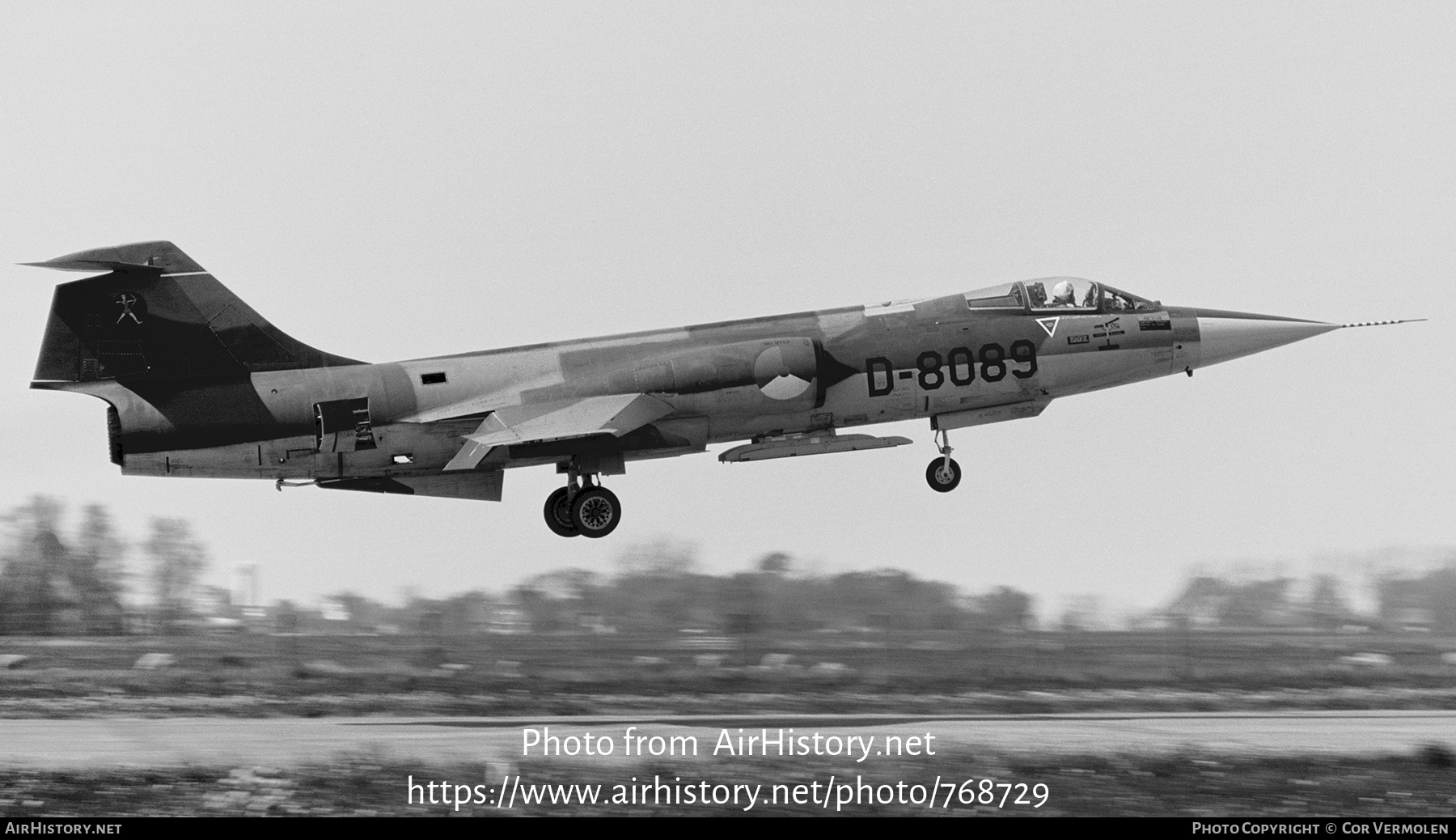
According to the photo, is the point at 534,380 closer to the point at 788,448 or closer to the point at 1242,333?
the point at 788,448

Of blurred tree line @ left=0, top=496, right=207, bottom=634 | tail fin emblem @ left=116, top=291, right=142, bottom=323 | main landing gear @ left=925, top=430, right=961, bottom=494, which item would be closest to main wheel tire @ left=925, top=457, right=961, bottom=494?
main landing gear @ left=925, top=430, right=961, bottom=494

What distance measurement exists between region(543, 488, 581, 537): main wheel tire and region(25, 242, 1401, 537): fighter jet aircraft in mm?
27

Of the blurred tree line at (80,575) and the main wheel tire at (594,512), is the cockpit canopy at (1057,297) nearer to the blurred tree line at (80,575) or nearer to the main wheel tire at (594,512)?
the main wheel tire at (594,512)

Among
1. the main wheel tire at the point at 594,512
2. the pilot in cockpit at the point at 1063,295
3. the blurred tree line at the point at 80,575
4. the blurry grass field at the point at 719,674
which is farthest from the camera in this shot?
the blurred tree line at the point at 80,575

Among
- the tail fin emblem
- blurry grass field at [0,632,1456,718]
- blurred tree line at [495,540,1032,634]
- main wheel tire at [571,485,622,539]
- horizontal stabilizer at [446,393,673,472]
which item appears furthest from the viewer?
blurred tree line at [495,540,1032,634]

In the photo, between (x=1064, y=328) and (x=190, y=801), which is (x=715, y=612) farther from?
(x=190, y=801)

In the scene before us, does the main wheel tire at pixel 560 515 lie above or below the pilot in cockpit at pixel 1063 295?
below

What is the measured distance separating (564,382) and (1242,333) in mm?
10551

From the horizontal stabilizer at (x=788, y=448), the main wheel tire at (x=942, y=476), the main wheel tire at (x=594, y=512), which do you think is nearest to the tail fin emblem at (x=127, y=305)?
the main wheel tire at (x=594, y=512)

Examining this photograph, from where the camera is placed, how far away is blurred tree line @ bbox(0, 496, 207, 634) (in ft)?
147

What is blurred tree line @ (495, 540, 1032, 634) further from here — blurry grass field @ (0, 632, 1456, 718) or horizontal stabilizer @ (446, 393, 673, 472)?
horizontal stabilizer @ (446, 393, 673, 472)

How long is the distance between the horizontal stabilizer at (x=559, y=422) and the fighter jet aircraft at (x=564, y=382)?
0.04 metres

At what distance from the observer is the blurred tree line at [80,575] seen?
4469 centimetres
